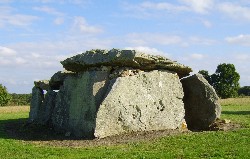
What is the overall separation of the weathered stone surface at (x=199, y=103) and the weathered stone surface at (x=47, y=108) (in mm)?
9568

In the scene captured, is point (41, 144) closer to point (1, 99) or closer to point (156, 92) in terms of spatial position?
point (156, 92)

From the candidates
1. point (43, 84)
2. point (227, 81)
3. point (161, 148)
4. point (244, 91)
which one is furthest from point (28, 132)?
point (244, 91)

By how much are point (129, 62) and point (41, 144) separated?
6.88 metres

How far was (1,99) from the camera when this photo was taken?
84000 millimetres

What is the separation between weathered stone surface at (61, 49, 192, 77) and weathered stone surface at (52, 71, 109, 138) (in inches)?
25.0

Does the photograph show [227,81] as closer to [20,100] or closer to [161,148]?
[20,100]

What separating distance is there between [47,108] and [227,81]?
6498 centimetres

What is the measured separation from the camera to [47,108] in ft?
93.7

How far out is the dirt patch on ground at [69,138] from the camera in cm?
2003

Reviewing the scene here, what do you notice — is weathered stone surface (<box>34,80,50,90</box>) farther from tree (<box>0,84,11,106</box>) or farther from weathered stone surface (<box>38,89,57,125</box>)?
tree (<box>0,84,11,106</box>)

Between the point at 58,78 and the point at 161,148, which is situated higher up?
the point at 58,78

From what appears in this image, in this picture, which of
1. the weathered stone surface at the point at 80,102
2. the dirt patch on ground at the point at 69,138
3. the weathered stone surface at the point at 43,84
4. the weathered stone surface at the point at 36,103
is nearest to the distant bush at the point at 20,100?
the weathered stone surface at the point at 43,84

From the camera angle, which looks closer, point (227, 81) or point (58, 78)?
point (58, 78)

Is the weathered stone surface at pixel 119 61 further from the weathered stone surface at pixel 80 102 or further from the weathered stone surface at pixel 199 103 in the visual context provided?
the weathered stone surface at pixel 199 103
